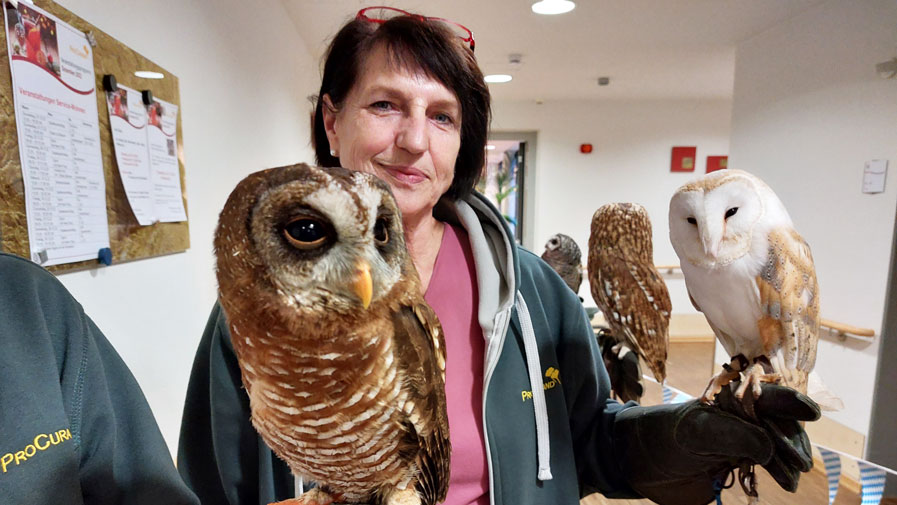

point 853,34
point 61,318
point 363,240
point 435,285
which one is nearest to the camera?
point 363,240

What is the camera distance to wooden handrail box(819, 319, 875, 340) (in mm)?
2557

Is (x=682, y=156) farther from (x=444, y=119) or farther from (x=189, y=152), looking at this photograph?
(x=444, y=119)

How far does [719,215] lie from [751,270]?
119 mm

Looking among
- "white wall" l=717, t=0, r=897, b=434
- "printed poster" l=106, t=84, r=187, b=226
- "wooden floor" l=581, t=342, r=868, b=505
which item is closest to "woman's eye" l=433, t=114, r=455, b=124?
"printed poster" l=106, t=84, r=187, b=226

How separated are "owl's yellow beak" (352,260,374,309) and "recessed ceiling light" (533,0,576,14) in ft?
9.51

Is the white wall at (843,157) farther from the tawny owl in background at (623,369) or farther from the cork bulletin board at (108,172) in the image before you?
the cork bulletin board at (108,172)

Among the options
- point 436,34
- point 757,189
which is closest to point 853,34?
point 757,189

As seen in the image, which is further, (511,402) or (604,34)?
(604,34)

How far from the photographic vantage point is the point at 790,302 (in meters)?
0.71

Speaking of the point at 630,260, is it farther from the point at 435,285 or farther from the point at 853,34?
the point at 853,34

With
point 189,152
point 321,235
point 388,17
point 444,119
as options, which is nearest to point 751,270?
point 444,119

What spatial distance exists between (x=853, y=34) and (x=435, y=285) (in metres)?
3.34

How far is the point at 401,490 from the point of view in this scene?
538 mm

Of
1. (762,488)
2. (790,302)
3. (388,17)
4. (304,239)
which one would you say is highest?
(388,17)
